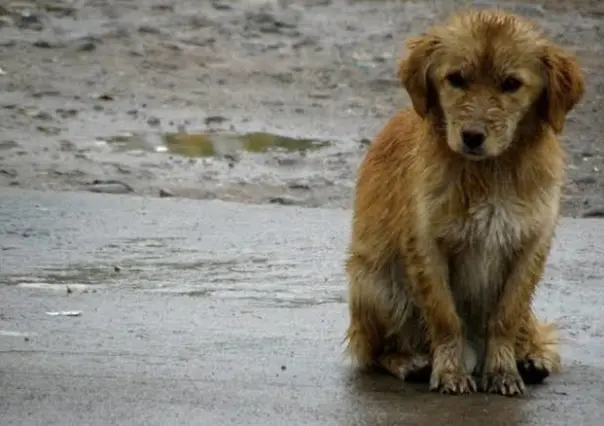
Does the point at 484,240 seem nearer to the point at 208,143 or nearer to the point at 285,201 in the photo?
the point at 285,201

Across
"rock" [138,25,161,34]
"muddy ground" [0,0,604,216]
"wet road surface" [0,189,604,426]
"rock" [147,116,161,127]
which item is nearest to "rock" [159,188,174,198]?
"muddy ground" [0,0,604,216]

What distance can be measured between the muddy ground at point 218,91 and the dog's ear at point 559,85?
4210mm

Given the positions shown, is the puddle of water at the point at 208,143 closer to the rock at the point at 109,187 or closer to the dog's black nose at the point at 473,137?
the rock at the point at 109,187

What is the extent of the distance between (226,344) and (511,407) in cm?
131

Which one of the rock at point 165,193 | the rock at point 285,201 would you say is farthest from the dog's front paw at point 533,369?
the rock at point 165,193

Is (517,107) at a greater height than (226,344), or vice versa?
(517,107)

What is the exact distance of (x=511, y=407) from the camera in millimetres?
6332

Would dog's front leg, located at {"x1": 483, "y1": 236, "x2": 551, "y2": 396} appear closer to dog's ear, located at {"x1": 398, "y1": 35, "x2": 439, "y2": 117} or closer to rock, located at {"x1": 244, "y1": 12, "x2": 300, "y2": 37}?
dog's ear, located at {"x1": 398, "y1": 35, "x2": 439, "y2": 117}

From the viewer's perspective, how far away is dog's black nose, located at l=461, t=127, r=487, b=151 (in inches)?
244

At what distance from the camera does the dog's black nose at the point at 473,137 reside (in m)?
6.20

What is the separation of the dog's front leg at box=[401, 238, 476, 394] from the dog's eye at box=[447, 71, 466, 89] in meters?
0.59

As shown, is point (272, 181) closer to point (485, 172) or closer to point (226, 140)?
point (226, 140)

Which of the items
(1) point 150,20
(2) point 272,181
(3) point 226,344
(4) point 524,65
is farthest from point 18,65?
(4) point 524,65

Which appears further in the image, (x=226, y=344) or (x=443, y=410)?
(x=226, y=344)
